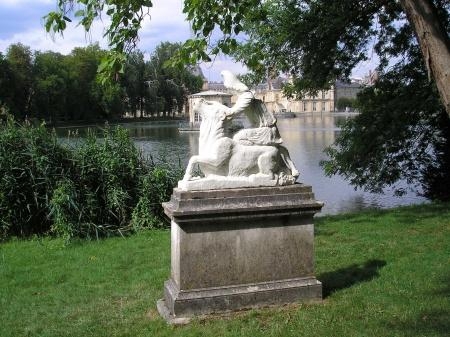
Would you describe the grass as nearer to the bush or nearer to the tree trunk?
the bush

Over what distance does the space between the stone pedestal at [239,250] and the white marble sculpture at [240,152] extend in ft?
0.44

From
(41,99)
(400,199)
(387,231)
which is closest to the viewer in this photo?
(387,231)

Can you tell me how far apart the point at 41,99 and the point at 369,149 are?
5889cm

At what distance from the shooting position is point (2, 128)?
34.6 feet

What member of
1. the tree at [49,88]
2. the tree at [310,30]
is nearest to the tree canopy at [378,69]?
the tree at [310,30]

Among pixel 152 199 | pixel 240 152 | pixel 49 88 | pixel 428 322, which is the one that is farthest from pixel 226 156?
pixel 49 88

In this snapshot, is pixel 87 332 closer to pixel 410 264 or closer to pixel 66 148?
pixel 410 264

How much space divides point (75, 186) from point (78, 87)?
69191mm

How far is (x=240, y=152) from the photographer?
5621 millimetres

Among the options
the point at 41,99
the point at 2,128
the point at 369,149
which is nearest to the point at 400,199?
the point at 369,149

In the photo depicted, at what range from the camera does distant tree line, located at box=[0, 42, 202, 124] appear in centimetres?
6253

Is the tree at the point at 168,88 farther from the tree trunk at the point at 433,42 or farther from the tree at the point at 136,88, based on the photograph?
the tree trunk at the point at 433,42

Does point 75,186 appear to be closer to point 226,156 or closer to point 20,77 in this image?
point 226,156

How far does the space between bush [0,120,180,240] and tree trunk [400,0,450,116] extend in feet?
19.5
